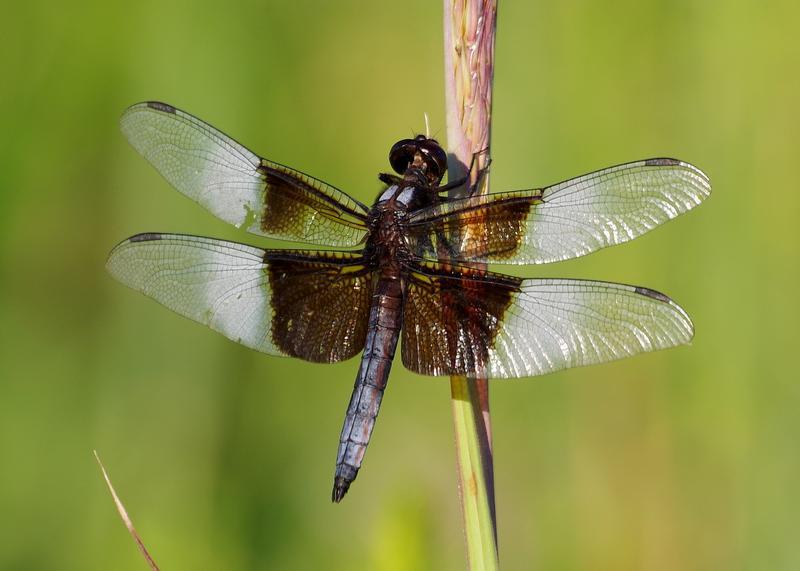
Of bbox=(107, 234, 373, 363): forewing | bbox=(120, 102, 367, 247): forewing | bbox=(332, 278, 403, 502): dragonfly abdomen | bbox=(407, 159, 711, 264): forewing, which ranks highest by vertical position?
bbox=(120, 102, 367, 247): forewing

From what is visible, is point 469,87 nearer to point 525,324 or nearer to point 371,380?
point 525,324

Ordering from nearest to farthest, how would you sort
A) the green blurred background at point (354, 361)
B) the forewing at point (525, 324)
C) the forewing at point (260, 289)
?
the forewing at point (525, 324) → the forewing at point (260, 289) → the green blurred background at point (354, 361)

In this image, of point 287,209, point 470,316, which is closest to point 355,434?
point 470,316

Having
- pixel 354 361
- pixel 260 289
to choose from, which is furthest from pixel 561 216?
pixel 354 361

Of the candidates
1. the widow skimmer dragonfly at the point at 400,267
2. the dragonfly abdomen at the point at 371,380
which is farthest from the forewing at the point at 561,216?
the dragonfly abdomen at the point at 371,380

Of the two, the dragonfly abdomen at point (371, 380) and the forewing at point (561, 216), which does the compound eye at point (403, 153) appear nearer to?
the forewing at point (561, 216)

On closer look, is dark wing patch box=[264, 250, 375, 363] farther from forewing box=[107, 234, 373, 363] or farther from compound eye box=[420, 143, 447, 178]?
compound eye box=[420, 143, 447, 178]

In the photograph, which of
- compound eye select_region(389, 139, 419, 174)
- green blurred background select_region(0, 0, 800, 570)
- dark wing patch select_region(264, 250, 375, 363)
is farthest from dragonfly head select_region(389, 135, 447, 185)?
green blurred background select_region(0, 0, 800, 570)
